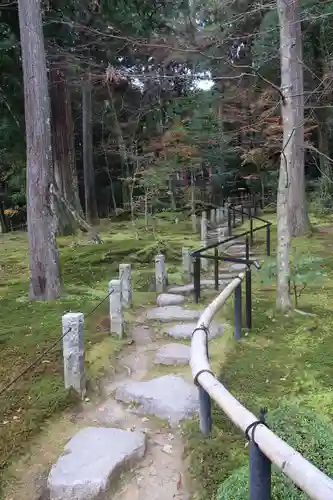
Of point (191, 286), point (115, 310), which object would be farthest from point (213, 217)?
point (115, 310)

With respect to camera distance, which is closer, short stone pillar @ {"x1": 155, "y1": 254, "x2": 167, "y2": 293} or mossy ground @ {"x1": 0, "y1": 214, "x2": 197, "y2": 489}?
mossy ground @ {"x1": 0, "y1": 214, "x2": 197, "y2": 489}

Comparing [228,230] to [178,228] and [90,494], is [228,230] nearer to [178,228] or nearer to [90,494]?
[178,228]

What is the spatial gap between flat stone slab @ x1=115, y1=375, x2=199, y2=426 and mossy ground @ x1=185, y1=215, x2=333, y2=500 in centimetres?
16

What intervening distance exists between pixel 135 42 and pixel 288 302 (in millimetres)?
3317

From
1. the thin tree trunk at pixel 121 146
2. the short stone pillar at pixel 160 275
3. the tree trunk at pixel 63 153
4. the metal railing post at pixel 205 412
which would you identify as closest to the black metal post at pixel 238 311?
the metal railing post at pixel 205 412

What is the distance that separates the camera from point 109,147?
63.8 ft

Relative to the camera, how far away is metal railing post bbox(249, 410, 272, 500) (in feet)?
4.56

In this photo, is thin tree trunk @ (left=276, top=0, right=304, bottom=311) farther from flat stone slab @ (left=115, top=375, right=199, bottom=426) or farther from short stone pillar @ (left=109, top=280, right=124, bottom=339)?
flat stone slab @ (left=115, top=375, right=199, bottom=426)

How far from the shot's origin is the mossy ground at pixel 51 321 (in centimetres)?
285

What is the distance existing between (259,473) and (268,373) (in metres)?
1.98

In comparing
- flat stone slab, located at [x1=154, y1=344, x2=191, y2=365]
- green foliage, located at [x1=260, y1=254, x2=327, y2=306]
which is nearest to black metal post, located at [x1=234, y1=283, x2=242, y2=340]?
flat stone slab, located at [x1=154, y1=344, x2=191, y2=365]

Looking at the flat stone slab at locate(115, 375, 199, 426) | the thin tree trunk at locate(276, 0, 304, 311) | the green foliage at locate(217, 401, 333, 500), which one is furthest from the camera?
the thin tree trunk at locate(276, 0, 304, 311)

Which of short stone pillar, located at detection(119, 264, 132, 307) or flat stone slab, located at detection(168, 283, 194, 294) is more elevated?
short stone pillar, located at detection(119, 264, 132, 307)

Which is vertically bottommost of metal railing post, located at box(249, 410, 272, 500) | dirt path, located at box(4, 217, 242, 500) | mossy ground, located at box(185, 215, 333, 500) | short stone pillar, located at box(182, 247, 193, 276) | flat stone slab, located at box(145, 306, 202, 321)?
dirt path, located at box(4, 217, 242, 500)
